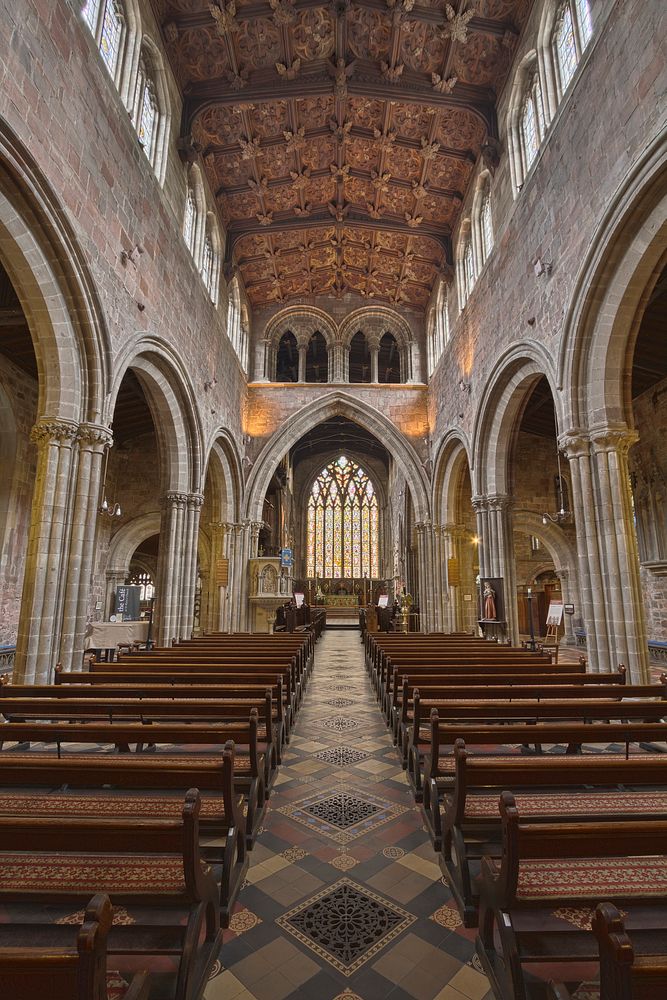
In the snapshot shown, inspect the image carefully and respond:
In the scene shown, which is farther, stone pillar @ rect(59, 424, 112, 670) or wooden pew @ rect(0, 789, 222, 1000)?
stone pillar @ rect(59, 424, 112, 670)

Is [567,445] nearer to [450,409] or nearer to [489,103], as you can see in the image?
[450,409]

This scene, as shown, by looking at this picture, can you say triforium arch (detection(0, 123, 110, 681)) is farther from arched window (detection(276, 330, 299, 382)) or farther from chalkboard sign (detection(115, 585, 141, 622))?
arched window (detection(276, 330, 299, 382))

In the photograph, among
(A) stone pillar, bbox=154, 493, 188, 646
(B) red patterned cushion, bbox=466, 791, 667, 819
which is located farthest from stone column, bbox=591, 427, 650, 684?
(A) stone pillar, bbox=154, 493, 188, 646

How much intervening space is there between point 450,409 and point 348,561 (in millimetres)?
15959

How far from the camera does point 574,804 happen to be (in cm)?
258

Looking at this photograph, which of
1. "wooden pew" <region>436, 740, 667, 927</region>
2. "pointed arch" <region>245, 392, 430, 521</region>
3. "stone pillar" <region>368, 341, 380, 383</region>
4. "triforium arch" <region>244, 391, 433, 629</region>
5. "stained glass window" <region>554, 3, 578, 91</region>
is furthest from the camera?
"stone pillar" <region>368, 341, 380, 383</region>

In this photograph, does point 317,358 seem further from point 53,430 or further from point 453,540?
point 53,430

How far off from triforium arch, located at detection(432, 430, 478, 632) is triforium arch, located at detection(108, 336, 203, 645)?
24.4 feet

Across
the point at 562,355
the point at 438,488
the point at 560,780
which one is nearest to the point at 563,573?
the point at 438,488

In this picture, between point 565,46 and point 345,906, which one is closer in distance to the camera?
point 345,906

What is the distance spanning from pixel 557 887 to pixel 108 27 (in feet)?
39.1

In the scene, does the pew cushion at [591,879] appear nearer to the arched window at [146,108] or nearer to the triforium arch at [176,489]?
the triforium arch at [176,489]

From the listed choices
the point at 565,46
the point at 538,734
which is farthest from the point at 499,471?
the point at 538,734

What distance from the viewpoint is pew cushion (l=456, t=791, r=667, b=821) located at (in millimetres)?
2467
